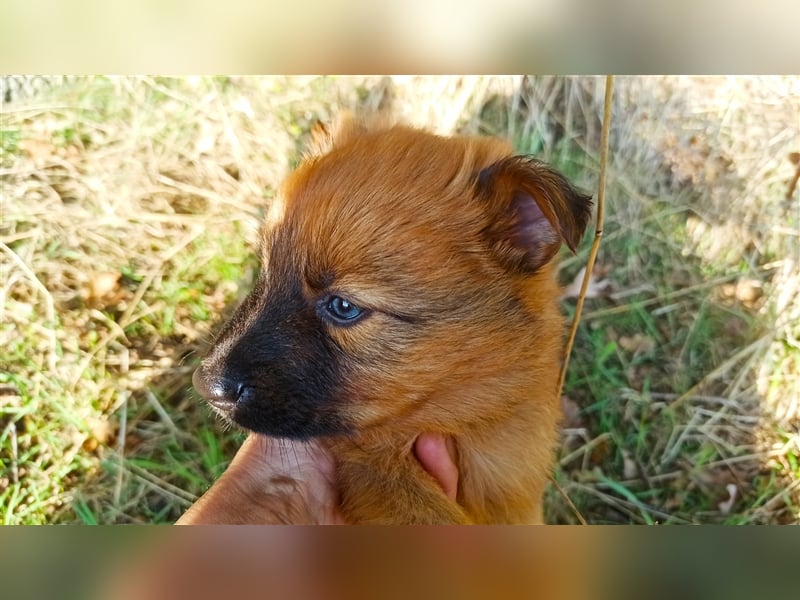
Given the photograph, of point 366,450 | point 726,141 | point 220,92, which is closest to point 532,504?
point 366,450

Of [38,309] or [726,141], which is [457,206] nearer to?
[726,141]

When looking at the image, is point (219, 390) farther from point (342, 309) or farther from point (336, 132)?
point (336, 132)

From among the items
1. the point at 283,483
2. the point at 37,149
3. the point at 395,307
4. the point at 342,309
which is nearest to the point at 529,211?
the point at 395,307

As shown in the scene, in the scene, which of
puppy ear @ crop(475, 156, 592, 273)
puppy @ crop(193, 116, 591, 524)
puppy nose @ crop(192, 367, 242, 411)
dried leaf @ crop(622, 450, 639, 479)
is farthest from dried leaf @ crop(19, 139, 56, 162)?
dried leaf @ crop(622, 450, 639, 479)

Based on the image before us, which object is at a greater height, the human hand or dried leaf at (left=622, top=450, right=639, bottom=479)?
the human hand

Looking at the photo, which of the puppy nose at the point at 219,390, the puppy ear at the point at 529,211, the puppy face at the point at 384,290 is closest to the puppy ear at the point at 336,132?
the puppy face at the point at 384,290

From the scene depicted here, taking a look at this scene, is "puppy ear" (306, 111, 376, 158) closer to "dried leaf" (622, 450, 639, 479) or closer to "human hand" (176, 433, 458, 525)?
"human hand" (176, 433, 458, 525)

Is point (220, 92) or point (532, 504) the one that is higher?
point (220, 92)
